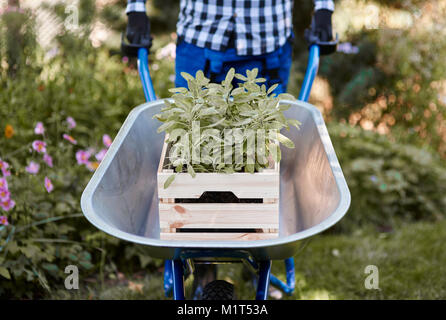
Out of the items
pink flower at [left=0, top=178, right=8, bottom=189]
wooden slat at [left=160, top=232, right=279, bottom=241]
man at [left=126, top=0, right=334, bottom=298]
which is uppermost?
man at [left=126, top=0, right=334, bottom=298]

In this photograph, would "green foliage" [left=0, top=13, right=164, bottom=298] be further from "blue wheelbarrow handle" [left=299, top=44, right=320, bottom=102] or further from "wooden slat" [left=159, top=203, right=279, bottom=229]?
"blue wheelbarrow handle" [left=299, top=44, right=320, bottom=102]

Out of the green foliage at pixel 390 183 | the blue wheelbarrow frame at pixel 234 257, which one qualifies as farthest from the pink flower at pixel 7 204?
the green foliage at pixel 390 183

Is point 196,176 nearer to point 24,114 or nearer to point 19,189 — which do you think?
point 19,189

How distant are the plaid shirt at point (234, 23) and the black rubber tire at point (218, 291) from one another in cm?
88

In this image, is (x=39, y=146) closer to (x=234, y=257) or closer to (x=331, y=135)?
(x=234, y=257)

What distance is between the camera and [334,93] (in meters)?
3.87

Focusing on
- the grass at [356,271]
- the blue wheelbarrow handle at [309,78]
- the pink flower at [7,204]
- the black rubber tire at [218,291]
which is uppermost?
the blue wheelbarrow handle at [309,78]

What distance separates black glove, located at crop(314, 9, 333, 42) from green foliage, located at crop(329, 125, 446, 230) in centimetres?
115

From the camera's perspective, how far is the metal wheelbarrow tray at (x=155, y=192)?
1.06 meters

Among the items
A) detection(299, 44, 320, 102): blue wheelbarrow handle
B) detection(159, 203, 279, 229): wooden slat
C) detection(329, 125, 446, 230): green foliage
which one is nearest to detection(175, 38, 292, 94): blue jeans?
detection(299, 44, 320, 102): blue wheelbarrow handle

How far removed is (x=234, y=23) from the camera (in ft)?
6.02

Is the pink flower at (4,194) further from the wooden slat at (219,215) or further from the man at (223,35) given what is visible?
the wooden slat at (219,215)

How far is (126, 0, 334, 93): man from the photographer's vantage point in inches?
72.0
